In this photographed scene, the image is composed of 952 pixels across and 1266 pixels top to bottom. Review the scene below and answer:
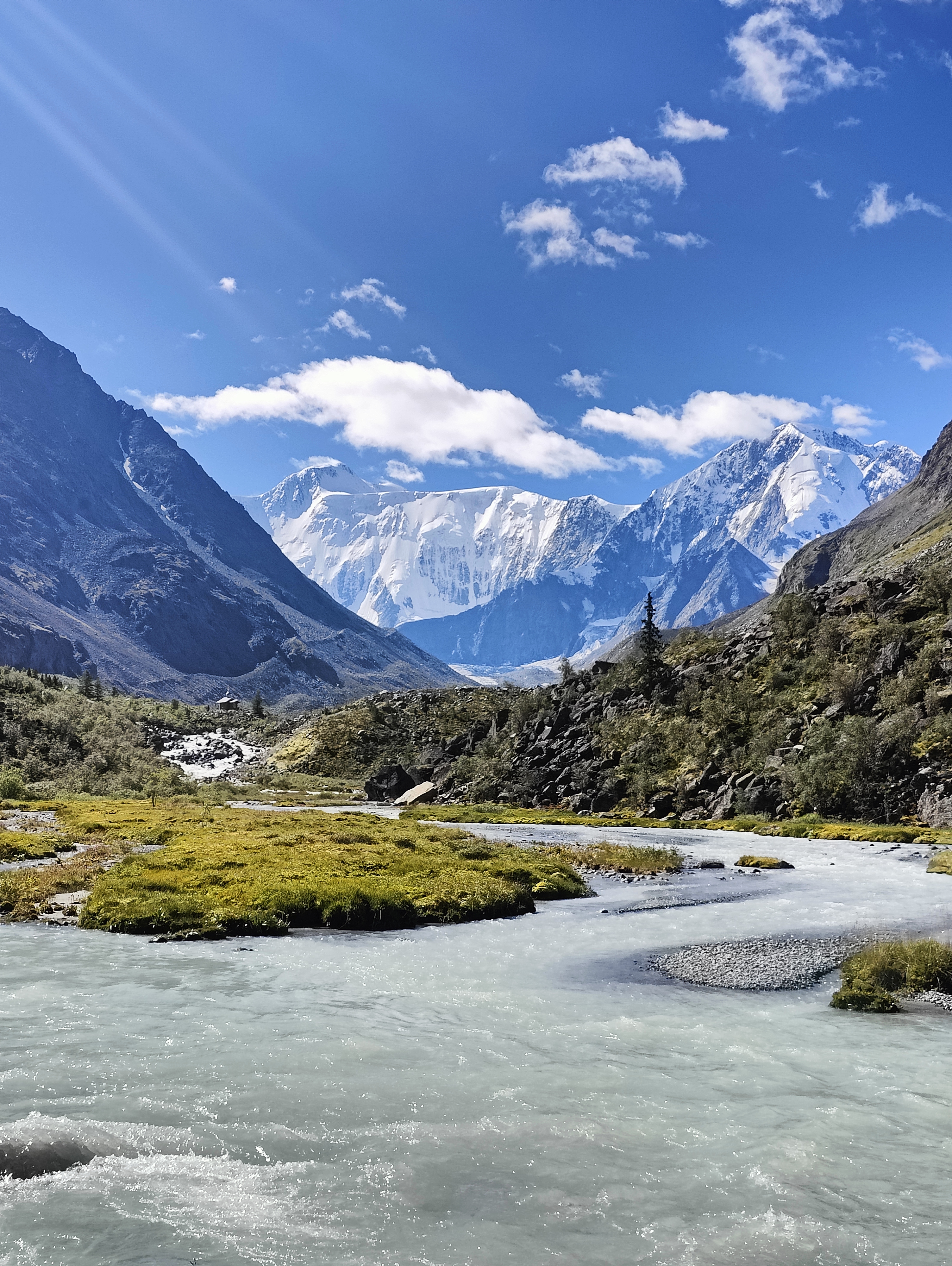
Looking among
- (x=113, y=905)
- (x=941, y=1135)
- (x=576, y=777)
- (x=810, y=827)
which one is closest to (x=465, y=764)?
(x=576, y=777)

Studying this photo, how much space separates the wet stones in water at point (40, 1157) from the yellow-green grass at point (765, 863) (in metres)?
36.2

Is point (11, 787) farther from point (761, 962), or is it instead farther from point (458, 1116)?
point (458, 1116)

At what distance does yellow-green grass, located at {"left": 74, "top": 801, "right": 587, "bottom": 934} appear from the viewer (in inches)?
990

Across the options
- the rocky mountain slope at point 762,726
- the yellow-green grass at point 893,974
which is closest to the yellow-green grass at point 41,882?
the yellow-green grass at point 893,974

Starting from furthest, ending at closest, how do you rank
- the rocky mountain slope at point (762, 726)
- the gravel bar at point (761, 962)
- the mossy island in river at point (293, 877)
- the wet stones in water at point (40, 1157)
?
the rocky mountain slope at point (762, 726)
the mossy island in river at point (293, 877)
the gravel bar at point (761, 962)
the wet stones in water at point (40, 1157)

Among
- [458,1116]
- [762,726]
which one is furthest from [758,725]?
[458,1116]

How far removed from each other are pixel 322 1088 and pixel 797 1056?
854 centimetres

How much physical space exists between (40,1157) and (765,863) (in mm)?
37998

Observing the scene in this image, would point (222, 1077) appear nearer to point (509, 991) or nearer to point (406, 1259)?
point (406, 1259)

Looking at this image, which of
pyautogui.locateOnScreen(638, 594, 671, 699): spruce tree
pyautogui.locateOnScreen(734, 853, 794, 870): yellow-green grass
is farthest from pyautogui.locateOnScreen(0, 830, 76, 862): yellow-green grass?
pyautogui.locateOnScreen(638, 594, 671, 699): spruce tree

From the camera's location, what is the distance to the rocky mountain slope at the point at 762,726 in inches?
2290

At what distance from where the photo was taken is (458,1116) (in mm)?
11555

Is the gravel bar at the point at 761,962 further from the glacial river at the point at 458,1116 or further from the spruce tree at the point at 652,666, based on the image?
the spruce tree at the point at 652,666

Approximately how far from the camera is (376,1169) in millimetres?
9969
